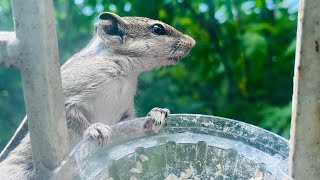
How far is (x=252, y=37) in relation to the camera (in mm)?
2461

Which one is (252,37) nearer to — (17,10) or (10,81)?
(10,81)

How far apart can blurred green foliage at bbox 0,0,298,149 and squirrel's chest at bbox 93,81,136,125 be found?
96 cm

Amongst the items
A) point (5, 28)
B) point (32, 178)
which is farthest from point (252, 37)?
point (32, 178)

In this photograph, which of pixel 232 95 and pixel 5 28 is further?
pixel 232 95

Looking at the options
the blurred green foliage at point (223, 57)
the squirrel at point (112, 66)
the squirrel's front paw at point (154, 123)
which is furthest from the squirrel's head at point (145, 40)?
the blurred green foliage at point (223, 57)

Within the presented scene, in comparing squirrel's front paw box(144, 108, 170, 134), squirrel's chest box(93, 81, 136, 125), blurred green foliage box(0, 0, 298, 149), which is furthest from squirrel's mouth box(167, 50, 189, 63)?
blurred green foliage box(0, 0, 298, 149)

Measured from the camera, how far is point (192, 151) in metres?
1.02

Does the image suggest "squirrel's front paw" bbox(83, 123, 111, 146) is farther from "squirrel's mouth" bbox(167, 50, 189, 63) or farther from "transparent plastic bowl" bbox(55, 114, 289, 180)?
"squirrel's mouth" bbox(167, 50, 189, 63)

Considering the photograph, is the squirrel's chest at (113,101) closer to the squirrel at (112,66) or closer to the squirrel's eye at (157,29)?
the squirrel at (112,66)

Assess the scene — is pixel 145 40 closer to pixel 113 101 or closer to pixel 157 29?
pixel 157 29

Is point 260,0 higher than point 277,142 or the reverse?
higher

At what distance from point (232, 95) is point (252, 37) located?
0.35 m

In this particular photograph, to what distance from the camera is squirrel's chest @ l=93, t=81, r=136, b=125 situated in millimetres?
1337

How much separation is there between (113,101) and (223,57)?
1.37 m
